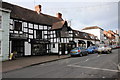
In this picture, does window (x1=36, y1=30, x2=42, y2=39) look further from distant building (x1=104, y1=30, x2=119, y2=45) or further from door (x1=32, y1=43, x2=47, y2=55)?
distant building (x1=104, y1=30, x2=119, y2=45)

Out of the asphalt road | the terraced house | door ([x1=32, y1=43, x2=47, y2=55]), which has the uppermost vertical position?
the terraced house

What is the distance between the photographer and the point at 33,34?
69.3 ft

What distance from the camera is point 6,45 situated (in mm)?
15227

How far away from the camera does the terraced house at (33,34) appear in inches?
696

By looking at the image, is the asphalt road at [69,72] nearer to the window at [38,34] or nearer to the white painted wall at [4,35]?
the white painted wall at [4,35]

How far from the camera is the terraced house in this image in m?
17.7

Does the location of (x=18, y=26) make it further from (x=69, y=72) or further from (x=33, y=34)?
(x=69, y=72)

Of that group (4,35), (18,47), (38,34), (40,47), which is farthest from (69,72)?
(38,34)

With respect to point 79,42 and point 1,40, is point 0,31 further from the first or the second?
point 79,42

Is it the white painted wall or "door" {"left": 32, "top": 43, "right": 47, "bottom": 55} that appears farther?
"door" {"left": 32, "top": 43, "right": 47, "bottom": 55}

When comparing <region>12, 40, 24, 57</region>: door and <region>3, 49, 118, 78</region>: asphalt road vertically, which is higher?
<region>12, 40, 24, 57</region>: door

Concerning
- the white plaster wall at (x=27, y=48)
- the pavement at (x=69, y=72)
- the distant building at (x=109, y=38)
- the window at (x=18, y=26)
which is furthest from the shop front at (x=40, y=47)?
the distant building at (x=109, y=38)

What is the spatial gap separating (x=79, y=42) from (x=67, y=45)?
683 cm

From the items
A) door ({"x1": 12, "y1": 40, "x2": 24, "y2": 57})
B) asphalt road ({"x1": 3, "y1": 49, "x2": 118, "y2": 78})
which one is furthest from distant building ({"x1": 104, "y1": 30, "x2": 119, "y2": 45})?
asphalt road ({"x1": 3, "y1": 49, "x2": 118, "y2": 78})
